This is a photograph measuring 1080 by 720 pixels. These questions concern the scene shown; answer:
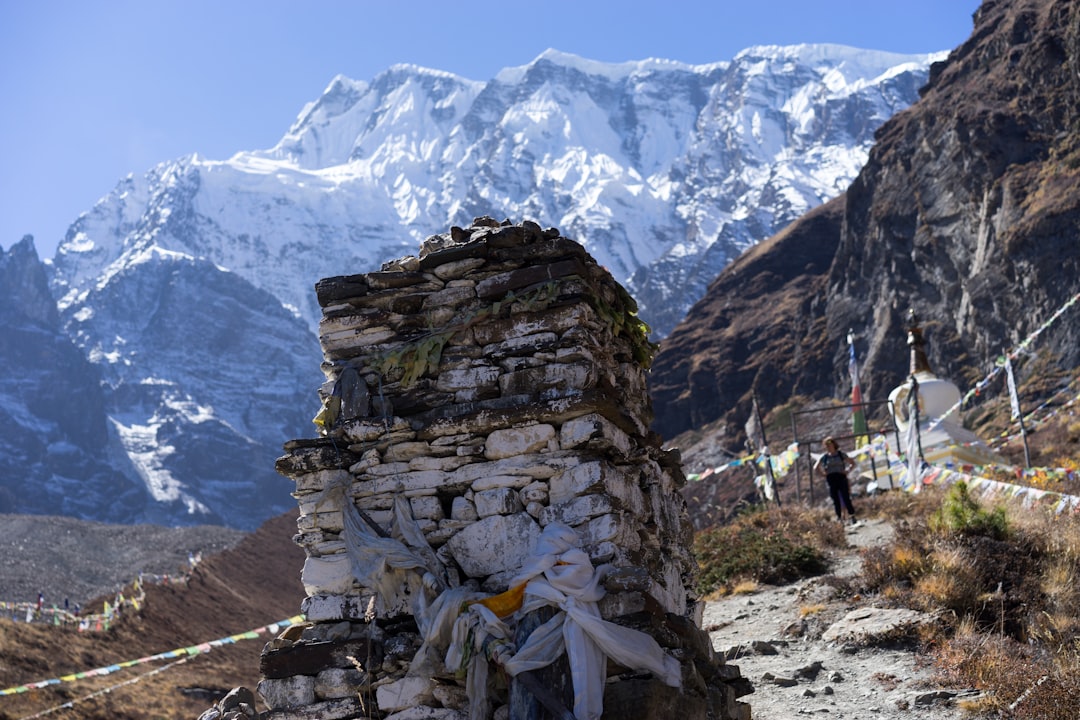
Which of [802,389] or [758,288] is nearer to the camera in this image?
[802,389]

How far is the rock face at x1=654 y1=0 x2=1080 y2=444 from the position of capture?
57.5 metres

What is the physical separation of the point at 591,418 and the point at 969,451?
63.8ft

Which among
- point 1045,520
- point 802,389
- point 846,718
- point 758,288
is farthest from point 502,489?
point 758,288

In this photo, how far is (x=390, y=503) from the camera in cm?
760

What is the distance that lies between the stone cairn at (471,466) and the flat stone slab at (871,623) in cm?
280

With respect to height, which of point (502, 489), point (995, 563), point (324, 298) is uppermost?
point (324, 298)

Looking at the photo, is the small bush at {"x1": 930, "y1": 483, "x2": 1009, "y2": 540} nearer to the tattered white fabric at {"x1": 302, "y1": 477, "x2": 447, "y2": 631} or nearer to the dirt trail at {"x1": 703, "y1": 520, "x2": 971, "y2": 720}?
the dirt trail at {"x1": 703, "y1": 520, "x2": 971, "y2": 720}

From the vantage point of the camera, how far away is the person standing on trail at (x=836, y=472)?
16.2 meters

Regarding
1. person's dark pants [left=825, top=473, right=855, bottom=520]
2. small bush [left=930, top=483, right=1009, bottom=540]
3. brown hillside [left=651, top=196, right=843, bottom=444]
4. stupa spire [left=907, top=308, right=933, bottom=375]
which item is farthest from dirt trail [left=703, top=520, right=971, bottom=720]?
brown hillside [left=651, top=196, right=843, bottom=444]

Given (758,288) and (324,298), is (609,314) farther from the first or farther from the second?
(758,288)

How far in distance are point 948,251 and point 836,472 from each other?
5482 centimetres

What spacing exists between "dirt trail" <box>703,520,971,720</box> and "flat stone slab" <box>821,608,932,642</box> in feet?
0.35

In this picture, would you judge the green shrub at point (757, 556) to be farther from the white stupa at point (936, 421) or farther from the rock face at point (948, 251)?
the rock face at point (948, 251)

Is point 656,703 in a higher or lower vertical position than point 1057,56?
lower
